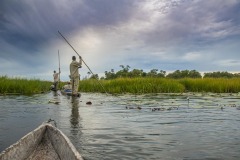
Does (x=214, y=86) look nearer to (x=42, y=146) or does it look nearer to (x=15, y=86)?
(x=15, y=86)

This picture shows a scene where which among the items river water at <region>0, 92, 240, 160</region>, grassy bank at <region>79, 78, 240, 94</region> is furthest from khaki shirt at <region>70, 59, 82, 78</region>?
river water at <region>0, 92, 240, 160</region>

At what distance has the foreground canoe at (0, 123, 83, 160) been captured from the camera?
14.6 ft

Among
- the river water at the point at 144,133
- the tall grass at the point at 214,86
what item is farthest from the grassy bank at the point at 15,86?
the tall grass at the point at 214,86

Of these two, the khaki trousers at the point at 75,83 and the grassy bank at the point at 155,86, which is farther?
the grassy bank at the point at 155,86

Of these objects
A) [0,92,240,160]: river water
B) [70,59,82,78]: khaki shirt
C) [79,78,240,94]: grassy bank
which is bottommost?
[0,92,240,160]: river water

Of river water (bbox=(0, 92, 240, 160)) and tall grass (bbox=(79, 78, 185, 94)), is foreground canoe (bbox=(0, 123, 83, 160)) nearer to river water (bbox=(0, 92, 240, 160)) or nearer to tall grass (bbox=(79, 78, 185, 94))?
river water (bbox=(0, 92, 240, 160))

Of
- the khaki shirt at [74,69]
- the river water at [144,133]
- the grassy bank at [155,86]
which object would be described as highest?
the khaki shirt at [74,69]

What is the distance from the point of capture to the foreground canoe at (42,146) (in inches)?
175

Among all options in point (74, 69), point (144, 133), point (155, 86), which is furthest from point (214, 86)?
point (144, 133)

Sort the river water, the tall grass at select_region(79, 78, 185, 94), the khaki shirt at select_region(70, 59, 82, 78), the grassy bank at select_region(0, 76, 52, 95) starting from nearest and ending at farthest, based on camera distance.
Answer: the river water
the khaki shirt at select_region(70, 59, 82, 78)
the grassy bank at select_region(0, 76, 52, 95)
the tall grass at select_region(79, 78, 185, 94)

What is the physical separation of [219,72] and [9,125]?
55948 mm

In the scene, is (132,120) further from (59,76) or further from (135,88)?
(59,76)

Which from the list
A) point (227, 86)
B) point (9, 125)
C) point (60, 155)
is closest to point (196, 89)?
point (227, 86)

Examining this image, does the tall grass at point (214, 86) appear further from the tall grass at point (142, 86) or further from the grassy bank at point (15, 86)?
the grassy bank at point (15, 86)
